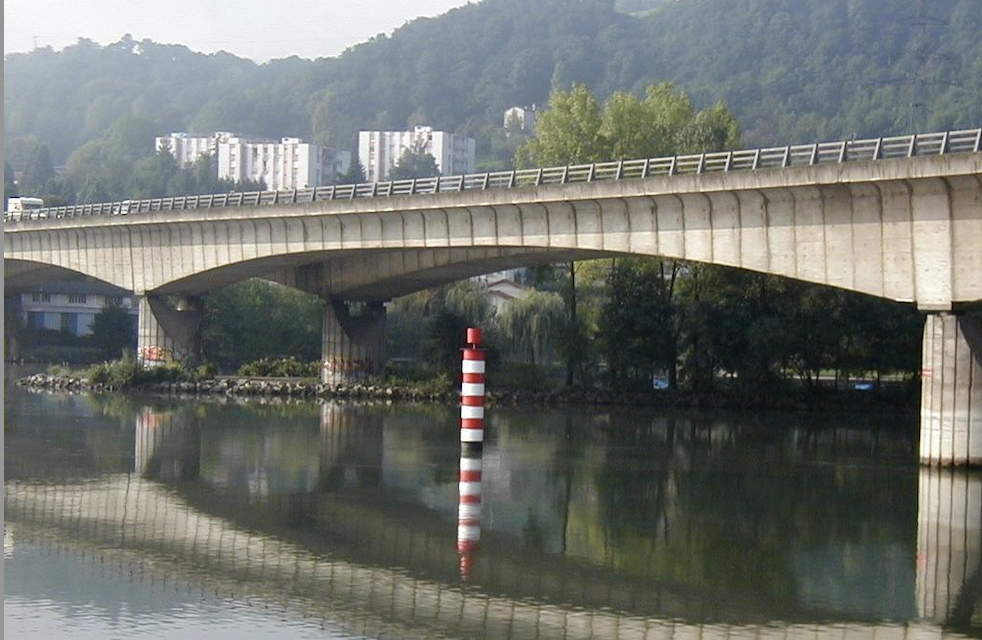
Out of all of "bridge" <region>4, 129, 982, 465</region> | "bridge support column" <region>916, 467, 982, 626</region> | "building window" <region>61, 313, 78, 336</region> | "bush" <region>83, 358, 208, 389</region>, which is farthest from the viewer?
"building window" <region>61, 313, 78, 336</region>

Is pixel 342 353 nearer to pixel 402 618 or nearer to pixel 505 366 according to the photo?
pixel 505 366

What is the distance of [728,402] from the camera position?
60.6 meters

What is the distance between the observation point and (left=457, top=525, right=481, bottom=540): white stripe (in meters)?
23.6

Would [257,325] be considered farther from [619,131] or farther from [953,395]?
[953,395]

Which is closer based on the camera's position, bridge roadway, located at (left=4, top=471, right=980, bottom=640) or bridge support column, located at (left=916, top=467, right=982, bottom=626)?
bridge roadway, located at (left=4, top=471, right=980, bottom=640)

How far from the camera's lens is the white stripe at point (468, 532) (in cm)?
2359

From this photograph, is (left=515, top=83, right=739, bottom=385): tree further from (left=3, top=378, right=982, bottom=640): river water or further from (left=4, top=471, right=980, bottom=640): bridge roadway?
(left=4, top=471, right=980, bottom=640): bridge roadway

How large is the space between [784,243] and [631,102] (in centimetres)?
3592

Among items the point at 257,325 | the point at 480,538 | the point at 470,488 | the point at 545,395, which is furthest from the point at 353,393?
the point at 480,538

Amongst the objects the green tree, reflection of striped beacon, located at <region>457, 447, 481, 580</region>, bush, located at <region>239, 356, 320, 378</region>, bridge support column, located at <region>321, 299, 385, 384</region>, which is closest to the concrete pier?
reflection of striped beacon, located at <region>457, 447, 481, 580</region>

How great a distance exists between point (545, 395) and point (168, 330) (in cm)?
1697

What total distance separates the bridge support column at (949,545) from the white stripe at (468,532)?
6.61 metres

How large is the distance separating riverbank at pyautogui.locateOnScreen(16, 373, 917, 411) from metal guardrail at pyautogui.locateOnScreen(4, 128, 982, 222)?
294 inches

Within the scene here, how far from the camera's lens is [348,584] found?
64.7 feet
